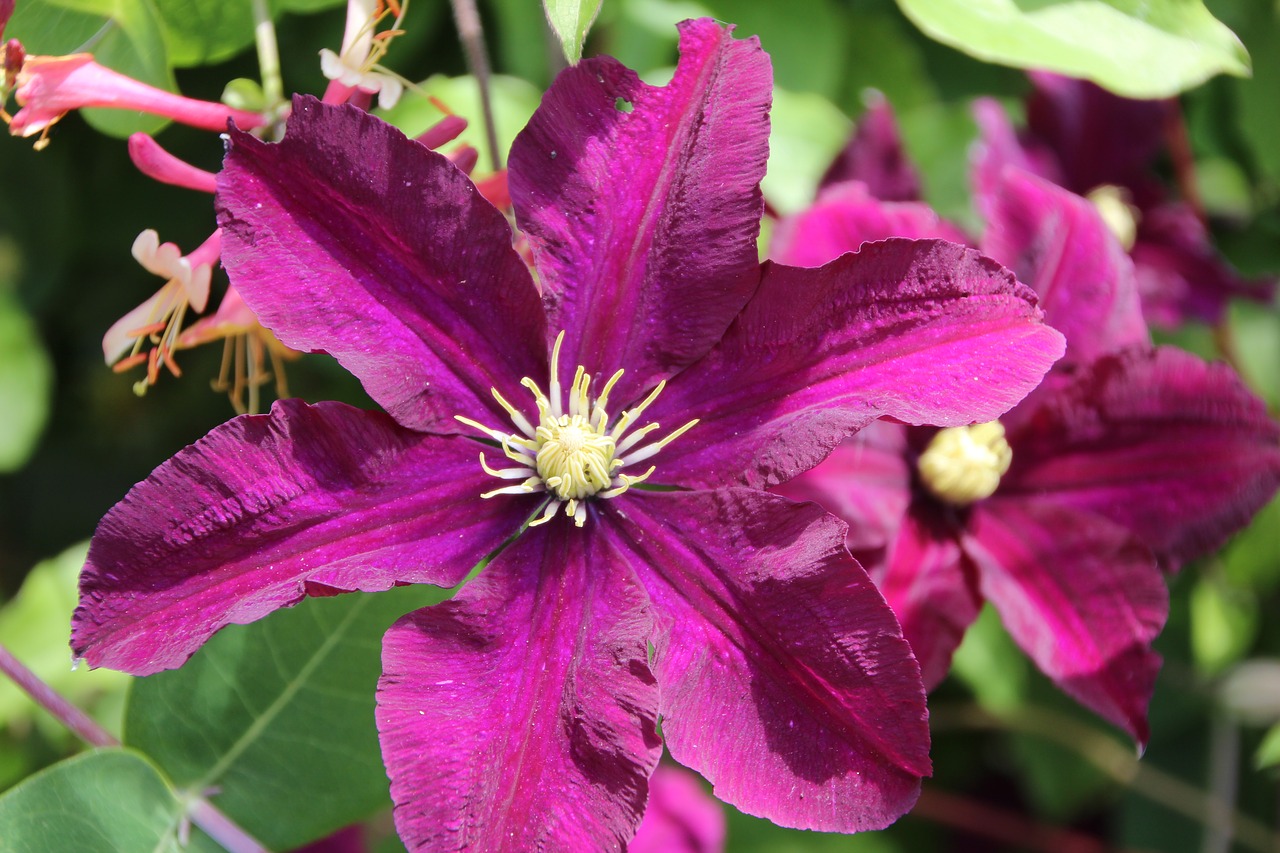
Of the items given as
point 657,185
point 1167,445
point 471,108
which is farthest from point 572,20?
point 1167,445

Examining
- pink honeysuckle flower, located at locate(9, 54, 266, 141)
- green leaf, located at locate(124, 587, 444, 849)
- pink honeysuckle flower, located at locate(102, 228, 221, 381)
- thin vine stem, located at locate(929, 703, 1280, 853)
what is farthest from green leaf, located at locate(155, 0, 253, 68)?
thin vine stem, located at locate(929, 703, 1280, 853)

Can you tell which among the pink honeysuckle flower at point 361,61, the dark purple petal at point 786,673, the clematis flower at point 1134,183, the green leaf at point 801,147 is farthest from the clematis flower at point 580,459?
the clematis flower at point 1134,183

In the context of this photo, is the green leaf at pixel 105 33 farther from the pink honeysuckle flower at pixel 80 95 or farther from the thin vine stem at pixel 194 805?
Result: the thin vine stem at pixel 194 805

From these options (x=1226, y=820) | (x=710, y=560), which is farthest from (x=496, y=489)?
(x=1226, y=820)

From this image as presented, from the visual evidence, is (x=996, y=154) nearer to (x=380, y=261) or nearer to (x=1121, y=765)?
(x=380, y=261)

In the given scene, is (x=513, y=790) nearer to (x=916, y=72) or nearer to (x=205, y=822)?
(x=205, y=822)

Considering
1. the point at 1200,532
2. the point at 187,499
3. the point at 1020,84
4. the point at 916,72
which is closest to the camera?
the point at 187,499

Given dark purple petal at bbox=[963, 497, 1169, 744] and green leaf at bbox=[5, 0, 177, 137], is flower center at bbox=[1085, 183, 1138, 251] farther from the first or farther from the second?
green leaf at bbox=[5, 0, 177, 137]
